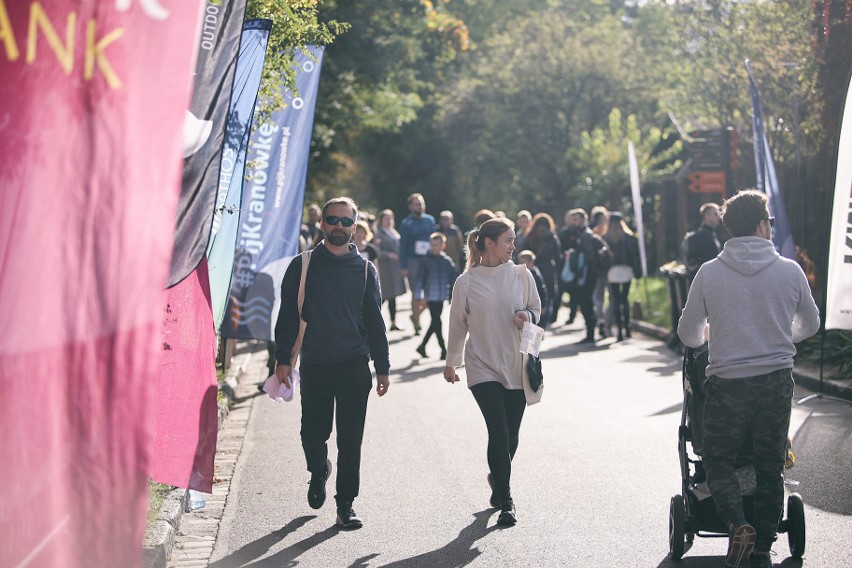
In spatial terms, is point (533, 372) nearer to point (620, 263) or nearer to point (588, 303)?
point (588, 303)

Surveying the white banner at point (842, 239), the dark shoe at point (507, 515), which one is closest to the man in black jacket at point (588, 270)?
the white banner at point (842, 239)

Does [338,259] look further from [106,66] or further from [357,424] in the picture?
[106,66]

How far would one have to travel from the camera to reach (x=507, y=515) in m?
7.25

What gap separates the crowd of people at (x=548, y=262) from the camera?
17000 millimetres

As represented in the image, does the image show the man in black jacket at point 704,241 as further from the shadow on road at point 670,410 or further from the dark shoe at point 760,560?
the dark shoe at point 760,560

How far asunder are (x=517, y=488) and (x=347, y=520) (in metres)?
1.42

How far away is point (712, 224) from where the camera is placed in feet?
50.8

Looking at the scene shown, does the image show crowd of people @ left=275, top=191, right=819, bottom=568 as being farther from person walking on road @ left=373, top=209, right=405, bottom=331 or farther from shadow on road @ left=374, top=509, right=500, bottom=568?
person walking on road @ left=373, top=209, right=405, bottom=331

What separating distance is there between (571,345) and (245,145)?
12.1m

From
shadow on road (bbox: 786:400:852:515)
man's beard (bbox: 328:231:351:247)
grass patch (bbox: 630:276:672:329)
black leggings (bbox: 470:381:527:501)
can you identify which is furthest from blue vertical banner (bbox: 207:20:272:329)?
grass patch (bbox: 630:276:672:329)

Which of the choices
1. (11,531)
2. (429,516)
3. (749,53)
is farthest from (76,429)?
(749,53)

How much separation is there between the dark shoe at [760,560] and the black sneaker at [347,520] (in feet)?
7.59

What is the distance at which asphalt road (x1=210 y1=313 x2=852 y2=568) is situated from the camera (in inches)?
260

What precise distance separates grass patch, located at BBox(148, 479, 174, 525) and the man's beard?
1.63m
